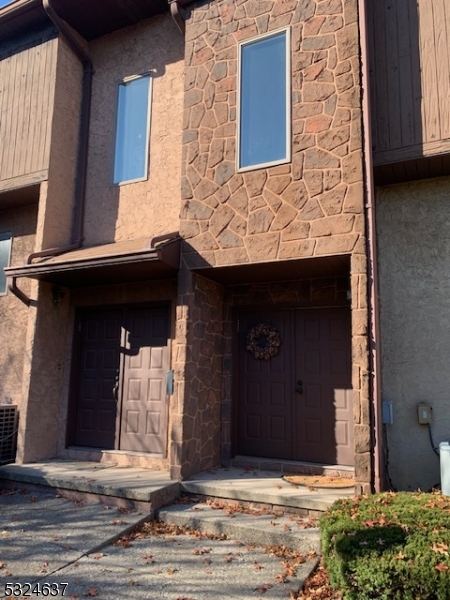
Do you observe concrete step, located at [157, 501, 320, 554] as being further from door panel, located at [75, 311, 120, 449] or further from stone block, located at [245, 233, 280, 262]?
stone block, located at [245, 233, 280, 262]

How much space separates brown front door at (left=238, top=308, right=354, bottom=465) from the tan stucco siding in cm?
381

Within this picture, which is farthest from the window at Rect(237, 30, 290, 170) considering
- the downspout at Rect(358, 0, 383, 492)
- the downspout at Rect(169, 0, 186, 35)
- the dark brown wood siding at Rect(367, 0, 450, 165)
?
the downspout at Rect(169, 0, 186, 35)

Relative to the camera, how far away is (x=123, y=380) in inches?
278

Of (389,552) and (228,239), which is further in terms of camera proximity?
(228,239)

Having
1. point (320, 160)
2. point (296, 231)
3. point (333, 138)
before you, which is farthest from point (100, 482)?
point (333, 138)

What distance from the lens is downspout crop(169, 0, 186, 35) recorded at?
6.62 m

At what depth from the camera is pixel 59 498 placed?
5645 millimetres

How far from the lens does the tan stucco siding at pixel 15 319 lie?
297 inches

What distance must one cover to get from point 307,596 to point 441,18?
21.4ft

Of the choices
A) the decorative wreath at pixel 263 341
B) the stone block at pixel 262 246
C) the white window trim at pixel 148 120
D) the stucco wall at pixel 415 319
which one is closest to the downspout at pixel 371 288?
the stucco wall at pixel 415 319

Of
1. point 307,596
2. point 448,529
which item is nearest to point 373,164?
point 448,529

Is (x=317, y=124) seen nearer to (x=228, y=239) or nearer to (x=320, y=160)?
(x=320, y=160)

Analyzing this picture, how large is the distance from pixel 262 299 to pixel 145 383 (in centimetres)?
220

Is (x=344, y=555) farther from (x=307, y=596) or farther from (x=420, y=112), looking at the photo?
(x=420, y=112)
